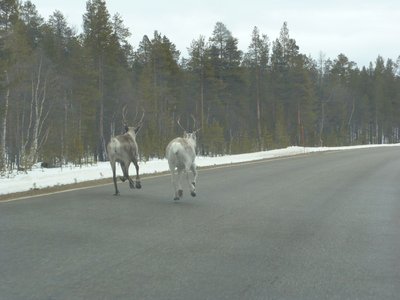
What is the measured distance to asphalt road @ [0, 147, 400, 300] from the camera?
15.7 ft

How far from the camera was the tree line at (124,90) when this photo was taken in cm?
3090

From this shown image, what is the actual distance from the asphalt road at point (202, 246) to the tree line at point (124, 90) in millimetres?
9993

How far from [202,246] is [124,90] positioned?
41837 mm

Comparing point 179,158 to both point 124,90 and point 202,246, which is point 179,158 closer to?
point 202,246

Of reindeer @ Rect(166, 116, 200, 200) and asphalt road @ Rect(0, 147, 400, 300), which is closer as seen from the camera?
asphalt road @ Rect(0, 147, 400, 300)

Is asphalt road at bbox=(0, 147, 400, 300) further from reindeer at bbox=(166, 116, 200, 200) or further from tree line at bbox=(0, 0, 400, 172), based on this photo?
tree line at bbox=(0, 0, 400, 172)

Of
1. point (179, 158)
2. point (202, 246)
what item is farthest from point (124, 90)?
point (202, 246)

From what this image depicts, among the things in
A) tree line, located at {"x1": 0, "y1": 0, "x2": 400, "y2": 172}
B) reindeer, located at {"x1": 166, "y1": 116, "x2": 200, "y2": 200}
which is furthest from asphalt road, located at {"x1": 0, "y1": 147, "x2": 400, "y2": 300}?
tree line, located at {"x1": 0, "y1": 0, "x2": 400, "y2": 172}

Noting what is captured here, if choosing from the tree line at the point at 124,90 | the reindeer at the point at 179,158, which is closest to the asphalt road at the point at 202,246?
the reindeer at the point at 179,158

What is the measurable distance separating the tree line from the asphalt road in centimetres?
Result: 999

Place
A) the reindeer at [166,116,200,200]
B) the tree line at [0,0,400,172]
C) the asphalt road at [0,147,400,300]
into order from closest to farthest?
the asphalt road at [0,147,400,300] < the reindeer at [166,116,200,200] < the tree line at [0,0,400,172]

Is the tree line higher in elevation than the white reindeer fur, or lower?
higher

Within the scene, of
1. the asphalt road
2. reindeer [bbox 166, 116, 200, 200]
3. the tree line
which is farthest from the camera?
the tree line

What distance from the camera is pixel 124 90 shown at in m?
47.2
